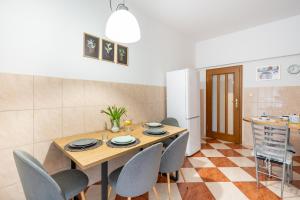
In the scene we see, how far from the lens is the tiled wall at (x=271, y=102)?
264cm

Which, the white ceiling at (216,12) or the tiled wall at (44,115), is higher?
the white ceiling at (216,12)

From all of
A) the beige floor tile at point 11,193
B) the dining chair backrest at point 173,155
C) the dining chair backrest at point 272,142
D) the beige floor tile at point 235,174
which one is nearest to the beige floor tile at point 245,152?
the beige floor tile at point 235,174

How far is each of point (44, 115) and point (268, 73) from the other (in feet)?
12.6

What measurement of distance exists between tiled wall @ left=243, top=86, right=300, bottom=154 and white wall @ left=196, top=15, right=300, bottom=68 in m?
0.67

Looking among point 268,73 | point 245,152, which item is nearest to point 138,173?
point 245,152

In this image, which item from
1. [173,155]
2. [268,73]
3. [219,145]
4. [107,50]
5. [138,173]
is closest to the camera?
[138,173]

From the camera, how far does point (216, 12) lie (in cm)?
246

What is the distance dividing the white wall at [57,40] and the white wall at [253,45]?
202 centimetres

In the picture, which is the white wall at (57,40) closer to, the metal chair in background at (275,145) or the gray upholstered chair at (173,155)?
the gray upholstered chair at (173,155)

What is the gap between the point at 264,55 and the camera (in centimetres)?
289

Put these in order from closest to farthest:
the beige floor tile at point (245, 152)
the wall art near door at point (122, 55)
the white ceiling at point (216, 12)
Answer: the wall art near door at point (122, 55) < the white ceiling at point (216, 12) < the beige floor tile at point (245, 152)

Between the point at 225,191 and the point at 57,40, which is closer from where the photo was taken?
the point at 57,40

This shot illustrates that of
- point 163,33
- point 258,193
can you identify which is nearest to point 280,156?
point 258,193

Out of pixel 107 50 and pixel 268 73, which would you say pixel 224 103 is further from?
Answer: pixel 107 50
